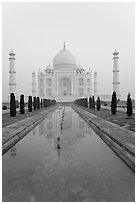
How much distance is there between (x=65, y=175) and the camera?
3.04m

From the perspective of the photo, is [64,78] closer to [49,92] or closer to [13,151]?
[49,92]

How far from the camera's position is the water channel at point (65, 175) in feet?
7.94

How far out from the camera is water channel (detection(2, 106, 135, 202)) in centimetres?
242

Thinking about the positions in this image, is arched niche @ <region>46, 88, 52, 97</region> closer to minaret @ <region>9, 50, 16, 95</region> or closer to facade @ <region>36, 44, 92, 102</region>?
facade @ <region>36, 44, 92, 102</region>

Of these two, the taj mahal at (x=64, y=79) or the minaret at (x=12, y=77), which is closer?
the minaret at (x=12, y=77)

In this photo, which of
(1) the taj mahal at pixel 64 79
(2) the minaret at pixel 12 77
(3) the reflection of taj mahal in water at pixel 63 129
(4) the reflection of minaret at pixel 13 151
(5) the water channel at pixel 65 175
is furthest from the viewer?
(1) the taj mahal at pixel 64 79

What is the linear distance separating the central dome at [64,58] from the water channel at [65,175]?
48.8 meters

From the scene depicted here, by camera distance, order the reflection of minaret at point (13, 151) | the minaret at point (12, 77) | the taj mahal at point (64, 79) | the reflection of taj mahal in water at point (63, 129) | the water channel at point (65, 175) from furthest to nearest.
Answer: the taj mahal at point (64, 79) → the minaret at point (12, 77) → the reflection of taj mahal in water at point (63, 129) → the reflection of minaret at point (13, 151) → the water channel at point (65, 175)

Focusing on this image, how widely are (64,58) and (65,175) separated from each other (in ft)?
167

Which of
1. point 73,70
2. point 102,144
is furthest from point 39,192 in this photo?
point 73,70

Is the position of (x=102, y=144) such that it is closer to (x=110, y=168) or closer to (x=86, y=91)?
(x=110, y=168)

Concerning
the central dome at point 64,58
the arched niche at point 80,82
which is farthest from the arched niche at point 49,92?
the arched niche at point 80,82

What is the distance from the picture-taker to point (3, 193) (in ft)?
8.27

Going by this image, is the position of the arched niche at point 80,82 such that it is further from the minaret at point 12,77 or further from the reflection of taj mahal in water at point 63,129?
the reflection of taj mahal in water at point 63,129
